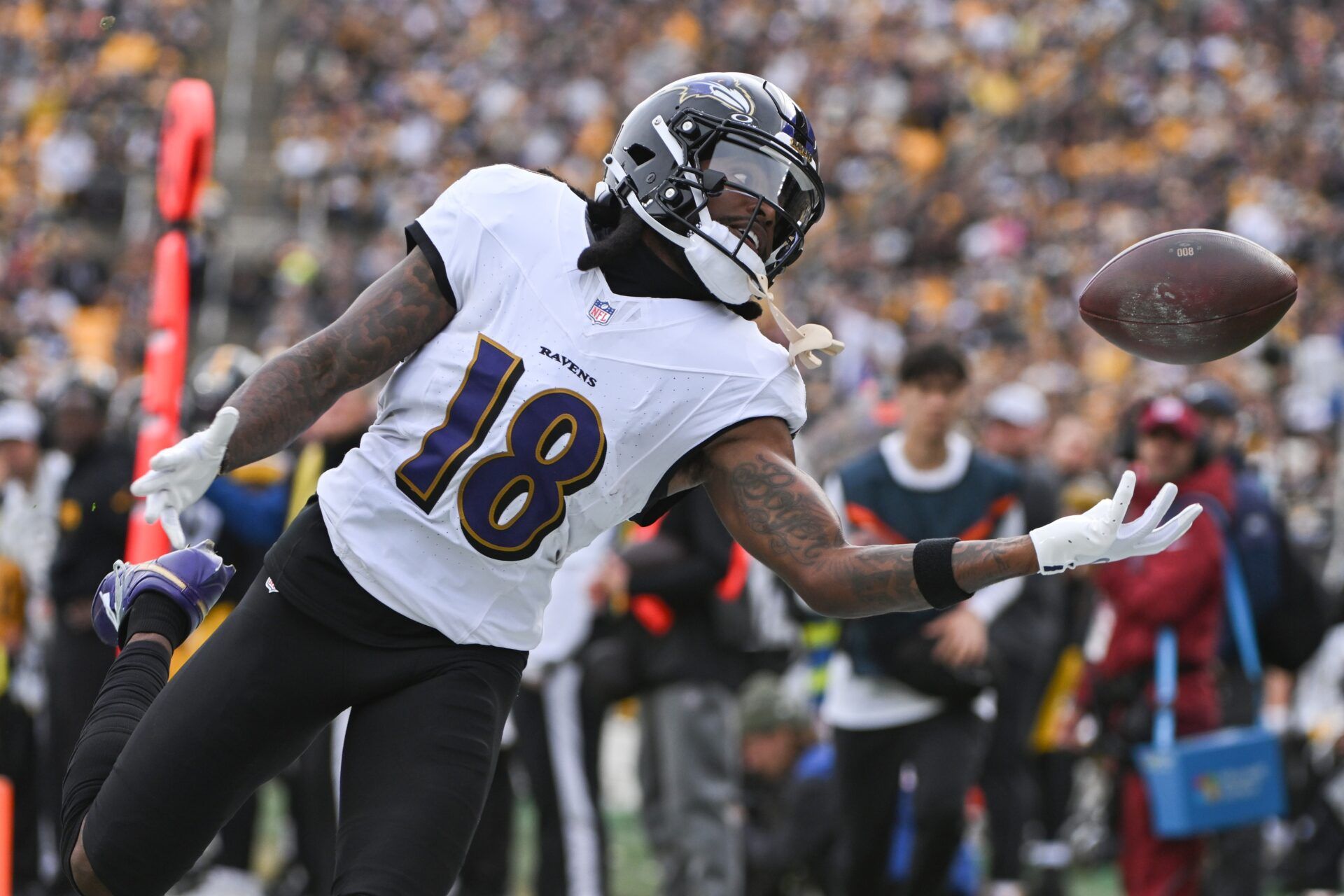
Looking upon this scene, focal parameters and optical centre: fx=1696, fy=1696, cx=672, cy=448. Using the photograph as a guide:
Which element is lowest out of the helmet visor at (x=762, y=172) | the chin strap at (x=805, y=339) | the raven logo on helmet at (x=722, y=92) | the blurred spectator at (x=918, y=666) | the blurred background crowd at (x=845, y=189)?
the blurred background crowd at (x=845, y=189)

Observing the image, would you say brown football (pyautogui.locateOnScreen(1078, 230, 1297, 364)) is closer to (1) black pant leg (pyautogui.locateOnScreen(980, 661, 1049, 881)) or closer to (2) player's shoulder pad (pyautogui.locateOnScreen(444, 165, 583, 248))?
(2) player's shoulder pad (pyautogui.locateOnScreen(444, 165, 583, 248))

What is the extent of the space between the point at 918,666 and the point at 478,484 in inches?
99.5

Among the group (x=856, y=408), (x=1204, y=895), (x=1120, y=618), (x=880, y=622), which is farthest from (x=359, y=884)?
(x=856, y=408)

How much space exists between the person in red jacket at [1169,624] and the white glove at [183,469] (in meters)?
3.52

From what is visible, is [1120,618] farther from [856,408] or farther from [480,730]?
[480,730]

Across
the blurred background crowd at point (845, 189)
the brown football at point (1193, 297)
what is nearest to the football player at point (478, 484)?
the brown football at point (1193, 297)

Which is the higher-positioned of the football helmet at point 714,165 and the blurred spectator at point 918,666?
the football helmet at point 714,165

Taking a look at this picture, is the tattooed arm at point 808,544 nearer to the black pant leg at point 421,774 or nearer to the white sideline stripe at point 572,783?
the black pant leg at point 421,774

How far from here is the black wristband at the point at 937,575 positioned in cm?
304

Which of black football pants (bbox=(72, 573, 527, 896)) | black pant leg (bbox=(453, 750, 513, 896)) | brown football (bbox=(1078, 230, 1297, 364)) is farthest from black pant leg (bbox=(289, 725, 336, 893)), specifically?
brown football (bbox=(1078, 230, 1297, 364))

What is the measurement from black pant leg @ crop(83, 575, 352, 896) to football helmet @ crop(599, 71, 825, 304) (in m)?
1.02

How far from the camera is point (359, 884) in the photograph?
2.89m

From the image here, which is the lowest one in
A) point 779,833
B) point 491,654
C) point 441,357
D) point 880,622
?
point 779,833

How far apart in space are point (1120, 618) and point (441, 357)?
3356 mm
